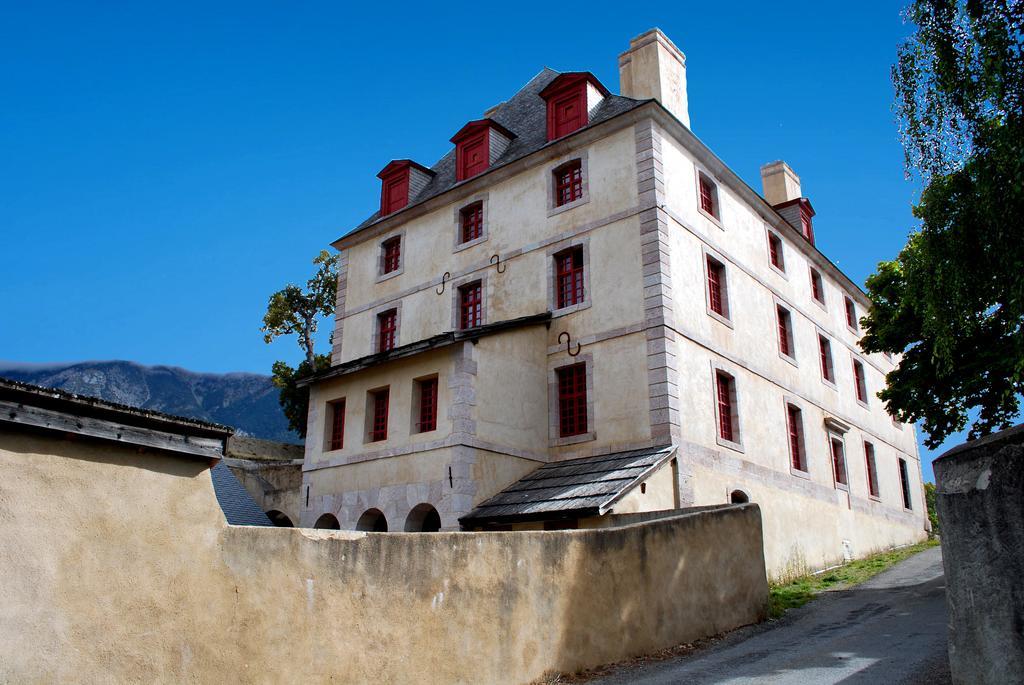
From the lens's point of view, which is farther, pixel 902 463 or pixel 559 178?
pixel 902 463

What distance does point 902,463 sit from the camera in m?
29.0

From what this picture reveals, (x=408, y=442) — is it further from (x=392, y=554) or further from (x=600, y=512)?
(x=392, y=554)

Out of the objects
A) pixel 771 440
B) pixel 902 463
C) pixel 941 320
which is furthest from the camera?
pixel 902 463

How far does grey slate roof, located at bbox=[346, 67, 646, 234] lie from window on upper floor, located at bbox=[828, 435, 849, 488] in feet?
37.4

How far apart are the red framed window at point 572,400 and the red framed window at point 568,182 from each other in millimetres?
4392

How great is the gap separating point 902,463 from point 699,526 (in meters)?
20.7

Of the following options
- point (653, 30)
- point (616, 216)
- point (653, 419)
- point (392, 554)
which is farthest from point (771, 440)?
point (392, 554)

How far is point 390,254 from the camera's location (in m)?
24.5

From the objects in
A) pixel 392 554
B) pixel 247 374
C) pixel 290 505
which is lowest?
pixel 392 554

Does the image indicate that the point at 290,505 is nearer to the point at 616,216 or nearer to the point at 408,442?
the point at 408,442

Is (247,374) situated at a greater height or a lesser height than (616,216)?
greater

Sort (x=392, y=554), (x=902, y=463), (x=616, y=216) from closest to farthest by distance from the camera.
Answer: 1. (x=392, y=554)
2. (x=616, y=216)
3. (x=902, y=463)

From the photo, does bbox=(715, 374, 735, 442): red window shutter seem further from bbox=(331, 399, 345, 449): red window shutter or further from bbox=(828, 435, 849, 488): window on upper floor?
bbox=(331, 399, 345, 449): red window shutter

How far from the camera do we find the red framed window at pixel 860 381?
27019 millimetres
